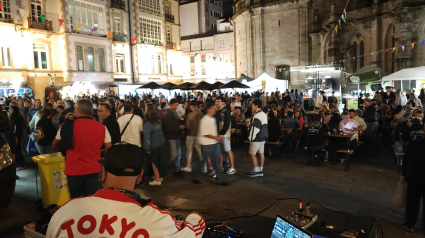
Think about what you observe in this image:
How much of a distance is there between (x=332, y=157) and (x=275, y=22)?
25315mm

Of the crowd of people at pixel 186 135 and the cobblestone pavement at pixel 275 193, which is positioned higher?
the crowd of people at pixel 186 135

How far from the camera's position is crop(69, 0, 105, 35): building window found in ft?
85.2

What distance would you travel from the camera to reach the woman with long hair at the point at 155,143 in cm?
653

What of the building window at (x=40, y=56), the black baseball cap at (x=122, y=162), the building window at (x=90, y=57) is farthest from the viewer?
the building window at (x=90, y=57)

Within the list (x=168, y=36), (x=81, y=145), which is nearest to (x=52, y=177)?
(x=81, y=145)

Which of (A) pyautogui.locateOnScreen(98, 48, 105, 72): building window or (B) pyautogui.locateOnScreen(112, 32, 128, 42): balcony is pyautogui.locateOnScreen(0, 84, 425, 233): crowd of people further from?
(B) pyautogui.locateOnScreen(112, 32, 128, 42): balcony

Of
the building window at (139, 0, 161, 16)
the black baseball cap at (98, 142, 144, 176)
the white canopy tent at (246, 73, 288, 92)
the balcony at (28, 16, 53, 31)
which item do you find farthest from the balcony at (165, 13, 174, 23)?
the black baseball cap at (98, 142, 144, 176)

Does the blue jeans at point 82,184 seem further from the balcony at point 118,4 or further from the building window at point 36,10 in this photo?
the balcony at point 118,4

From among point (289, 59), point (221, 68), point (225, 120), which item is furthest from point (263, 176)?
point (221, 68)

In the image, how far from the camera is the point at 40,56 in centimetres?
2462

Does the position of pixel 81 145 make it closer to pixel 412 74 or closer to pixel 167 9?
pixel 412 74

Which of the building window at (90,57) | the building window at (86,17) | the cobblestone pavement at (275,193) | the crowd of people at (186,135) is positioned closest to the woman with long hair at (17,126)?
the crowd of people at (186,135)

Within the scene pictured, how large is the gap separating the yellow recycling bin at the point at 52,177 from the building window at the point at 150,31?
29490 mm

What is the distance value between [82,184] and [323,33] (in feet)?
92.7
